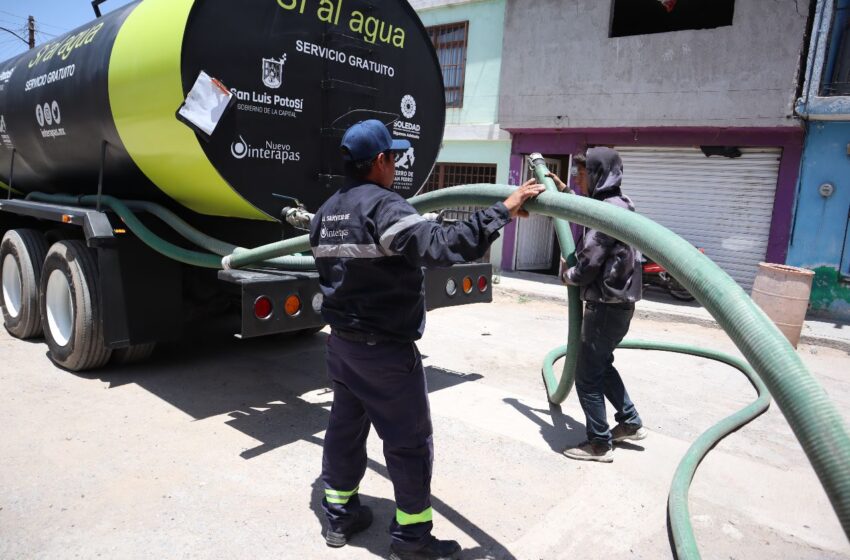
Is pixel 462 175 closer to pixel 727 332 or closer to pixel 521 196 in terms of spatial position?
pixel 521 196

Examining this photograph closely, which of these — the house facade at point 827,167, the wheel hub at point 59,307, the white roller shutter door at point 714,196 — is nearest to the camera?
the wheel hub at point 59,307

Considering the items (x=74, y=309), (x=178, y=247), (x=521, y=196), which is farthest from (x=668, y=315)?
(x=74, y=309)

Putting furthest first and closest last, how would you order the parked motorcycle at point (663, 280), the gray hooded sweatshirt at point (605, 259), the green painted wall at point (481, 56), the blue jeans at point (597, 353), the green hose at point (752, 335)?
the green painted wall at point (481, 56) < the parked motorcycle at point (663, 280) < the blue jeans at point (597, 353) < the gray hooded sweatshirt at point (605, 259) < the green hose at point (752, 335)

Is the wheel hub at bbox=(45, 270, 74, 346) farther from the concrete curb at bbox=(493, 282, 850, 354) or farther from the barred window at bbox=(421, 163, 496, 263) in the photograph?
the barred window at bbox=(421, 163, 496, 263)

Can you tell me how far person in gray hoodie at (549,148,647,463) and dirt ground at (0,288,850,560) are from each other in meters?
0.27

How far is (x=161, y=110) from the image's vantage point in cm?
366

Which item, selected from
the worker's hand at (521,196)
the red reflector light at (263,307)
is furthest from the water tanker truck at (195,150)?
the worker's hand at (521,196)

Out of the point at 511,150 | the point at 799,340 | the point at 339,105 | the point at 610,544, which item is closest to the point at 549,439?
the point at 610,544

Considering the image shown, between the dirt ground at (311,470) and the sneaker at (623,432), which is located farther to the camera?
the sneaker at (623,432)

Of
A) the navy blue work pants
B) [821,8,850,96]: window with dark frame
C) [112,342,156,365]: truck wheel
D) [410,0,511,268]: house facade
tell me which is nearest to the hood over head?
the navy blue work pants

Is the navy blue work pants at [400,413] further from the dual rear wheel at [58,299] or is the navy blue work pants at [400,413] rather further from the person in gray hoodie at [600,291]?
the dual rear wheel at [58,299]

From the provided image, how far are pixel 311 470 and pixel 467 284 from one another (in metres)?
2.02

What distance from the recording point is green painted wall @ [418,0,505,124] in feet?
39.2

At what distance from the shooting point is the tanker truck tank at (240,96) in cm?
363
